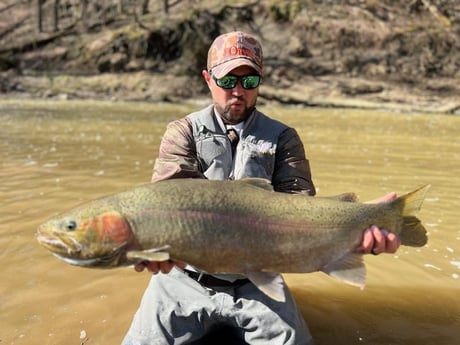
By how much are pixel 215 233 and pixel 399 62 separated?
25.5 m

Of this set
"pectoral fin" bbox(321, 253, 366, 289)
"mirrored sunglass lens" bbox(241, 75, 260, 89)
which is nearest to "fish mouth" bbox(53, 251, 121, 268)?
"pectoral fin" bbox(321, 253, 366, 289)

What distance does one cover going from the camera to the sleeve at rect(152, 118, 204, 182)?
3119 mm

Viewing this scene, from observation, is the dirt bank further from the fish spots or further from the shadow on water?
the fish spots

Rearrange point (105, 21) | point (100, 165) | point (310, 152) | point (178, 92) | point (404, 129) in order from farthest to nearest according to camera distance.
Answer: point (105, 21) < point (178, 92) < point (404, 129) < point (310, 152) < point (100, 165)

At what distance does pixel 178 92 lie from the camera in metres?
25.3

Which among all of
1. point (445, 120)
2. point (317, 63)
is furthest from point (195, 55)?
point (445, 120)

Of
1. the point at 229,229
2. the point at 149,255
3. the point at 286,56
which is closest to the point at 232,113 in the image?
the point at 229,229

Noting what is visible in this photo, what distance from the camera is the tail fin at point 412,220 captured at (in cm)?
273

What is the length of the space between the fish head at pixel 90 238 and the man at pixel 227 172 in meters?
0.67

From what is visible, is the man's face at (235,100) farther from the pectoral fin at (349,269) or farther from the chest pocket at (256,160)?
the pectoral fin at (349,269)

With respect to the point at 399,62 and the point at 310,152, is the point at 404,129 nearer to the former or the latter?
the point at 310,152

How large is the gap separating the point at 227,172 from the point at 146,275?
1.53 m

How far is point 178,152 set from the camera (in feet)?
10.9

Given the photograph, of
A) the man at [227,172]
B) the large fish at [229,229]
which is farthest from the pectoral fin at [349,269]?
the man at [227,172]
